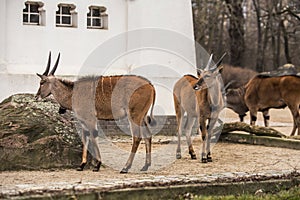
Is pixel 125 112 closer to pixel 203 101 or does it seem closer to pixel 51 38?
pixel 203 101

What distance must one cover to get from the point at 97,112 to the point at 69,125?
1020 mm

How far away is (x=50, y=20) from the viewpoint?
1246cm

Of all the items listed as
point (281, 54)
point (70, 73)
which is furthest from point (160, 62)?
point (281, 54)

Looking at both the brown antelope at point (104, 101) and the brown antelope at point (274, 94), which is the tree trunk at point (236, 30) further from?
the brown antelope at point (104, 101)

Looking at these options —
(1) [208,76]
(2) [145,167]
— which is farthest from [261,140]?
(2) [145,167]

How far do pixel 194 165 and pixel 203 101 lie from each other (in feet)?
3.08

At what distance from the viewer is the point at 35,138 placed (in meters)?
8.49

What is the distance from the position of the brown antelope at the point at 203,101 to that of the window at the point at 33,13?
3621 millimetres

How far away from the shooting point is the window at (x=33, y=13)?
12.4 metres

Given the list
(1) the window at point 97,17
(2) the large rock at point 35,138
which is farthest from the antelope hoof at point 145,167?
(1) the window at point 97,17

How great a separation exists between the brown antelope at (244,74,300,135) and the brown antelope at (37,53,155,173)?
5675 millimetres

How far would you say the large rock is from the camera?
8234mm

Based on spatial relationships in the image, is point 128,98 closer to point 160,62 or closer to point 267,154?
point 267,154

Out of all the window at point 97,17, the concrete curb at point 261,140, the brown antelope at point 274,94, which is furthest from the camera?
the brown antelope at point 274,94
